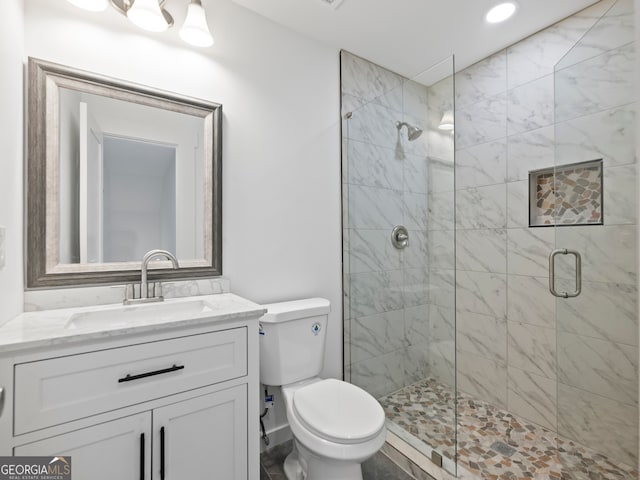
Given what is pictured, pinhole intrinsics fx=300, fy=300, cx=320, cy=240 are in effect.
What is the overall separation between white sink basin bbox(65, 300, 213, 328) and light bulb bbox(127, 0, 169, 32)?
1.19m

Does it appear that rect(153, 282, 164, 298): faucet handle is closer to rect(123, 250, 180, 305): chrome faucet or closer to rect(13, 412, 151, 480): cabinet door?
rect(123, 250, 180, 305): chrome faucet

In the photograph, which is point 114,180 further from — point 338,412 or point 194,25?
point 338,412

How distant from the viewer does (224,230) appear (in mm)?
1577

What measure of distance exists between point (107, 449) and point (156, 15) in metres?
1.62

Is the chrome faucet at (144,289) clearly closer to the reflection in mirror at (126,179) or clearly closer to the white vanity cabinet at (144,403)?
the reflection in mirror at (126,179)

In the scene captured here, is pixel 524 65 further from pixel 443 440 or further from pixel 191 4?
pixel 443 440

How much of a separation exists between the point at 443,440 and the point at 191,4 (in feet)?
7.92

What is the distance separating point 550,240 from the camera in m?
1.84

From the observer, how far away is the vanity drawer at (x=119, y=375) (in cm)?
83

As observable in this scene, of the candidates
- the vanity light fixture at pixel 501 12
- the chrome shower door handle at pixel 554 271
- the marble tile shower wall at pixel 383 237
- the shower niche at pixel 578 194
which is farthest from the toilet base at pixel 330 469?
the vanity light fixture at pixel 501 12

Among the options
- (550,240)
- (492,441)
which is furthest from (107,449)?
(550,240)

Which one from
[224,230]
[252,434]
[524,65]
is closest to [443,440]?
[252,434]

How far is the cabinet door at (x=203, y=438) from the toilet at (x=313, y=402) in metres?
0.27

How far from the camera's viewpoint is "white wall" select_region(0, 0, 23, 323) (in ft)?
3.22
